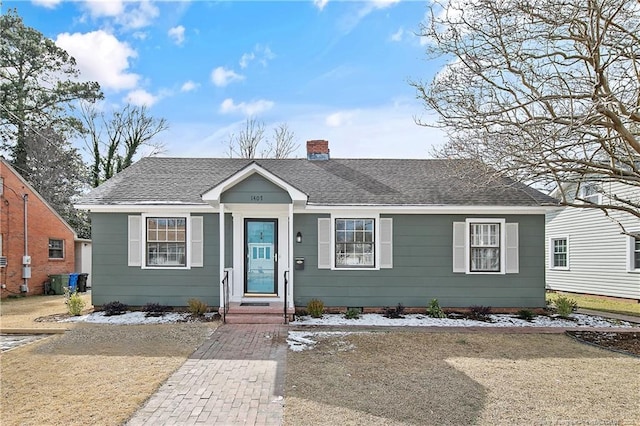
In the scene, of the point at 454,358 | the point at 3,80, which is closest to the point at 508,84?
the point at 454,358

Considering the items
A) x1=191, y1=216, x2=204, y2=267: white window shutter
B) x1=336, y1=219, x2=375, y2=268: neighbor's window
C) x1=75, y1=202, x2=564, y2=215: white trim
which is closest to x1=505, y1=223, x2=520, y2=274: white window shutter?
x1=75, y1=202, x2=564, y2=215: white trim

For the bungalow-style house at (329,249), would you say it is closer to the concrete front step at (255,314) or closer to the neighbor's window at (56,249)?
the concrete front step at (255,314)

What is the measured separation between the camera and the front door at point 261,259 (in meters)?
11.7

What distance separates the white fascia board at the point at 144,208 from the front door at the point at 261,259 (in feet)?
3.99

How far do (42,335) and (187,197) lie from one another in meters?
4.62

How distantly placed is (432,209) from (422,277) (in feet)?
6.23

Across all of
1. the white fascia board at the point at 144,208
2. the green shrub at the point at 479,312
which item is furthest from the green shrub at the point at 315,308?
the green shrub at the point at 479,312

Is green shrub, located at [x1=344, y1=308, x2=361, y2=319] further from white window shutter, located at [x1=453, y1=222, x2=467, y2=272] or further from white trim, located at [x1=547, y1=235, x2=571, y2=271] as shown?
white trim, located at [x1=547, y1=235, x2=571, y2=271]

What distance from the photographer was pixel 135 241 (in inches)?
449

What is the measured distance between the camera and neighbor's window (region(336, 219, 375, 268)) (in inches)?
459

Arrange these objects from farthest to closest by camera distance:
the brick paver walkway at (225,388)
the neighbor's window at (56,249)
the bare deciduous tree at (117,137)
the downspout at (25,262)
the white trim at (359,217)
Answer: the bare deciduous tree at (117,137), the neighbor's window at (56,249), the downspout at (25,262), the white trim at (359,217), the brick paver walkway at (225,388)

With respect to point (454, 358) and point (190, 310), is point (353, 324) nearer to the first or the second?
point (454, 358)

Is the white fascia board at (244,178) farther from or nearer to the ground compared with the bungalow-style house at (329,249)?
farther from the ground

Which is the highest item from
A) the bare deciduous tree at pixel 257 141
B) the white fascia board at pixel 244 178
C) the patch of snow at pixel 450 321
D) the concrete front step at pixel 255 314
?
the bare deciduous tree at pixel 257 141
